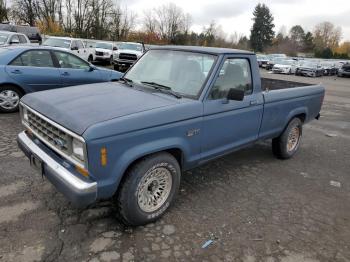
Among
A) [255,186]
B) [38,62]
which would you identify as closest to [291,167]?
[255,186]

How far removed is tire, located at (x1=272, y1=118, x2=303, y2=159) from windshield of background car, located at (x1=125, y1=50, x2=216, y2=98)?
235 centimetres

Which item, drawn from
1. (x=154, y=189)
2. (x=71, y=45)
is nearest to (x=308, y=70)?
(x=71, y=45)

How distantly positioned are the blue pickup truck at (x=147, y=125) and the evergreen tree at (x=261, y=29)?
82.1 m

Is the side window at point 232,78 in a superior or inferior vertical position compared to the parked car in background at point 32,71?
superior

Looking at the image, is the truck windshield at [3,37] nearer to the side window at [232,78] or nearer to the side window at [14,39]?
the side window at [14,39]

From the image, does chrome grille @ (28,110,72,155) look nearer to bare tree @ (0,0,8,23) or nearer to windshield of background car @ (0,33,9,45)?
windshield of background car @ (0,33,9,45)

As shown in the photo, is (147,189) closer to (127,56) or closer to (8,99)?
(8,99)

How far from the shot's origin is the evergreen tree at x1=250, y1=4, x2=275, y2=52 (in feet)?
265

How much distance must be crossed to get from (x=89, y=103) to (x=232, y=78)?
1960 millimetres

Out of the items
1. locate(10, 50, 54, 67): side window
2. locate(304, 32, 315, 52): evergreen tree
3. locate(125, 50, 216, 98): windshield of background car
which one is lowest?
locate(10, 50, 54, 67): side window

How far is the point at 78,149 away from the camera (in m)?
2.83

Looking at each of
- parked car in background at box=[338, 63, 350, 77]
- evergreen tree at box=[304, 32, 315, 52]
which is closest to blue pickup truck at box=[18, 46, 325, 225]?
parked car in background at box=[338, 63, 350, 77]

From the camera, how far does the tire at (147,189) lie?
3.13 metres

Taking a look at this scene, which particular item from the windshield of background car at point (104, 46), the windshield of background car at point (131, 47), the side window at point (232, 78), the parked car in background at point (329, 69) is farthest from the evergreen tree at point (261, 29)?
the side window at point (232, 78)
